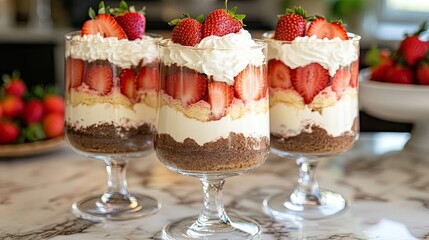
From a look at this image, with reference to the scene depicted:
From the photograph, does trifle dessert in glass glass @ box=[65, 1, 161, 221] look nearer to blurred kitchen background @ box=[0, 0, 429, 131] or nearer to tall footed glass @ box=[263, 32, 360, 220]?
tall footed glass @ box=[263, 32, 360, 220]

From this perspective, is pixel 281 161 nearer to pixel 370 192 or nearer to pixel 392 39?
pixel 370 192

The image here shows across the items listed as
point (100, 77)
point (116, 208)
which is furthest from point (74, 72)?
point (116, 208)

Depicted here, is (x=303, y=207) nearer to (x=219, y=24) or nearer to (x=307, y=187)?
(x=307, y=187)

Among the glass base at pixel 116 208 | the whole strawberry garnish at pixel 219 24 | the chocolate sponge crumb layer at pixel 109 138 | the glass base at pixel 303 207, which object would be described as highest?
the whole strawberry garnish at pixel 219 24

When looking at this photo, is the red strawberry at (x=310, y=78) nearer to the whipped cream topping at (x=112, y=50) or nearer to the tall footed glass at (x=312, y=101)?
the tall footed glass at (x=312, y=101)

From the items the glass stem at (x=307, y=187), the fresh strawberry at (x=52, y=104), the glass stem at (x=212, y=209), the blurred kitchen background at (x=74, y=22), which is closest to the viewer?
the glass stem at (x=212, y=209)

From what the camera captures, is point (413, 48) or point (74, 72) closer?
point (74, 72)

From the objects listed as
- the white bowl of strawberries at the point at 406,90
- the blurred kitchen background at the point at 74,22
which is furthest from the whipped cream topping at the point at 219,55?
the blurred kitchen background at the point at 74,22
